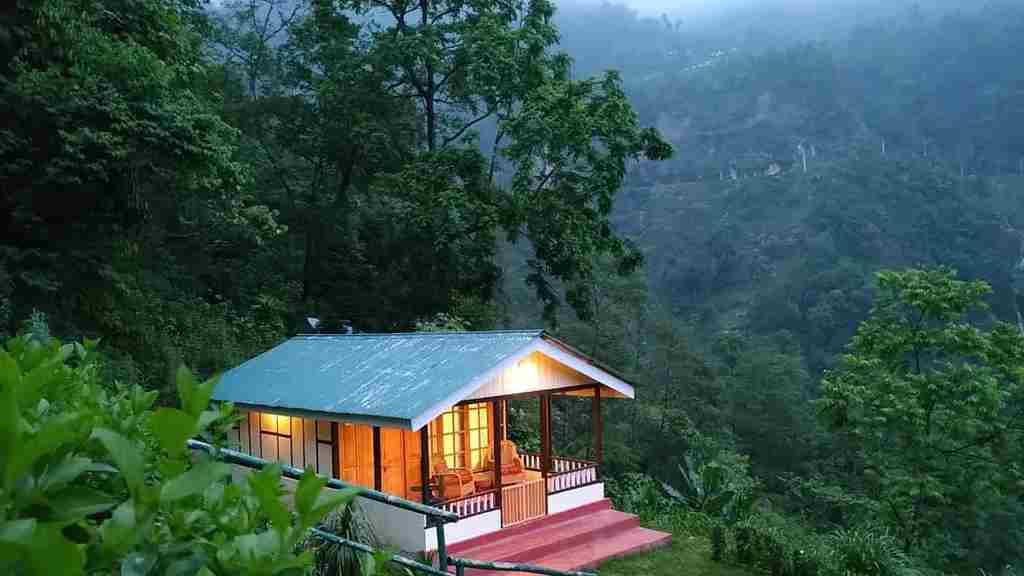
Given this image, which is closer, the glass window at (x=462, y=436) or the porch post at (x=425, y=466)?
the porch post at (x=425, y=466)

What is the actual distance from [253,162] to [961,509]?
20267 mm

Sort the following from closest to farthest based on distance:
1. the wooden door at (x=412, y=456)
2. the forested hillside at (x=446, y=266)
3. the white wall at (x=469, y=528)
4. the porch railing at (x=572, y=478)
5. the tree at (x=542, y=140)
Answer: the white wall at (x=469, y=528) → the forested hillside at (x=446, y=266) → the porch railing at (x=572, y=478) → the wooden door at (x=412, y=456) → the tree at (x=542, y=140)

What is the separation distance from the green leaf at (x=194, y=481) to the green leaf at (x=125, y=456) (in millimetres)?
36

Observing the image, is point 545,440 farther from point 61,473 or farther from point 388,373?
point 61,473

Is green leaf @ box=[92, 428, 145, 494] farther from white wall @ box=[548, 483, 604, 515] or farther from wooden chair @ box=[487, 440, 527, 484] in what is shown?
wooden chair @ box=[487, 440, 527, 484]

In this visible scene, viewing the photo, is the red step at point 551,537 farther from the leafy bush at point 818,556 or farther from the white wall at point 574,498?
the leafy bush at point 818,556

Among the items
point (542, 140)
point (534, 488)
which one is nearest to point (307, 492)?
point (534, 488)

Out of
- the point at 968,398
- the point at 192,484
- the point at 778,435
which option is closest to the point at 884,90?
the point at 778,435

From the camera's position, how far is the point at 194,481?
3.29 feet

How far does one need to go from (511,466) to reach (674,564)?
3.50 m

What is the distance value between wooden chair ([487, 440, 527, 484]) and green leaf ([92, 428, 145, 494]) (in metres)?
12.9

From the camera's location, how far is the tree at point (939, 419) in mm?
16297

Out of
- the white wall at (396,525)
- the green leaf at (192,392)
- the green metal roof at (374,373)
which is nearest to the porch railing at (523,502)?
the white wall at (396,525)

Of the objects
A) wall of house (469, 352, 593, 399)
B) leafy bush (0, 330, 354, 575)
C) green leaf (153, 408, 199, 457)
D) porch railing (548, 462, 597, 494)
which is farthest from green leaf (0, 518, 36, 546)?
porch railing (548, 462, 597, 494)
